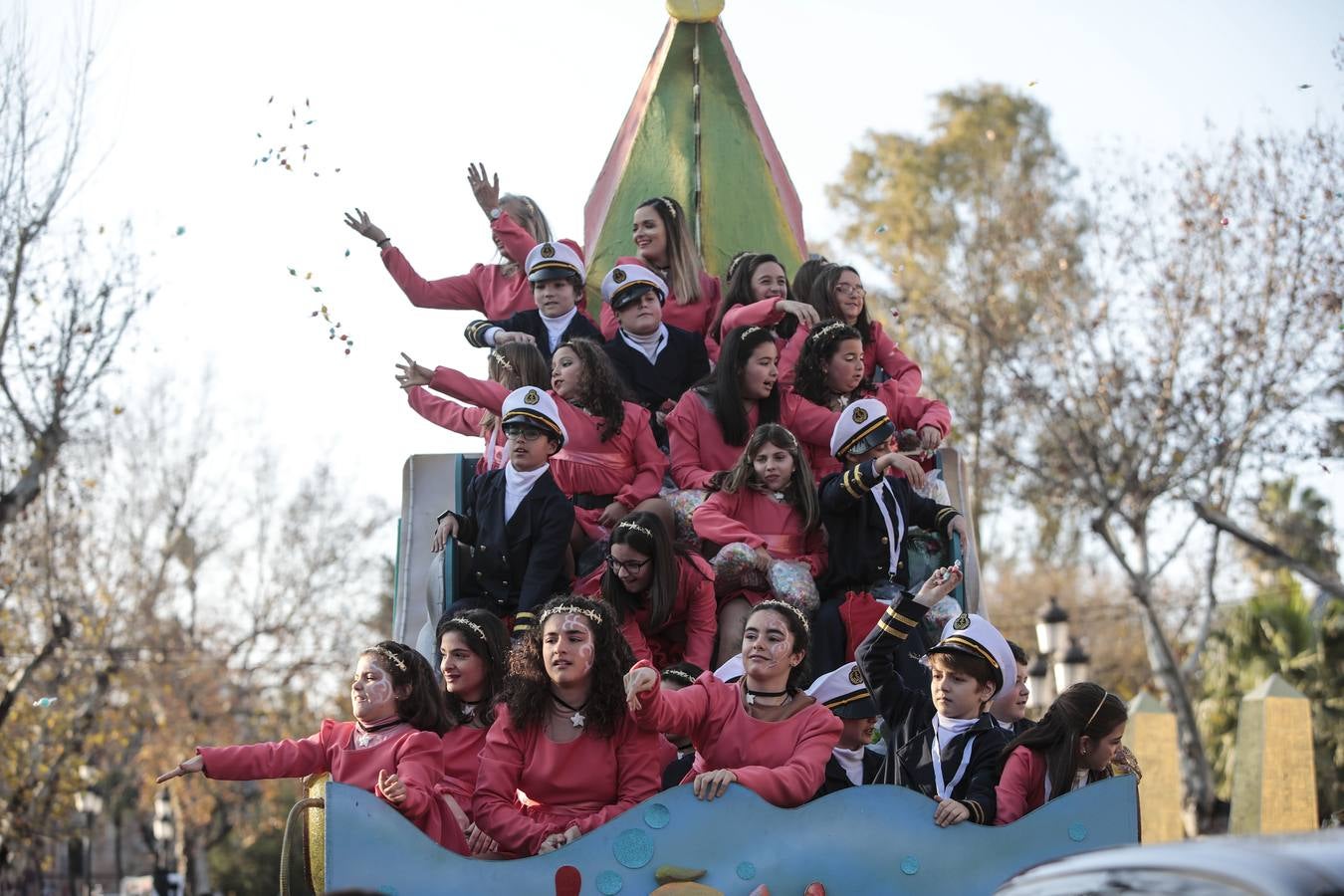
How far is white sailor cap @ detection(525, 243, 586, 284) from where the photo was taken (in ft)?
27.1

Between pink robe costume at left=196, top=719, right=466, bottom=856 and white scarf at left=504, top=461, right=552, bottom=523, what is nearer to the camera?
pink robe costume at left=196, top=719, right=466, bottom=856

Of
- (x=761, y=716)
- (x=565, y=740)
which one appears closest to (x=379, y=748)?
(x=565, y=740)

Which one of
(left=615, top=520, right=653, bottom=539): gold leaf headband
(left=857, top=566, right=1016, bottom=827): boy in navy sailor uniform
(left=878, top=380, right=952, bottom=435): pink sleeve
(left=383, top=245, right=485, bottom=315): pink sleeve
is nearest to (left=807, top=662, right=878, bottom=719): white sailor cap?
(left=857, top=566, right=1016, bottom=827): boy in navy sailor uniform

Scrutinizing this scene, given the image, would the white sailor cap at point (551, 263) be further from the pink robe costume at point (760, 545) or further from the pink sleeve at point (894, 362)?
the pink robe costume at point (760, 545)

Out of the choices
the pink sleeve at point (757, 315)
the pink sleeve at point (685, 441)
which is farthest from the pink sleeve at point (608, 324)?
the pink sleeve at point (685, 441)

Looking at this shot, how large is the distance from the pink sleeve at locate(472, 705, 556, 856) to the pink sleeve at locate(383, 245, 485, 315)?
4.47 metres

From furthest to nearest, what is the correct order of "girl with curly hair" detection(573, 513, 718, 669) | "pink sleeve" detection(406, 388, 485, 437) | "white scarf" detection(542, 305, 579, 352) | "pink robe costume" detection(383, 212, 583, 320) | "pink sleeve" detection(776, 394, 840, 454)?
"pink robe costume" detection(383, 212, 583, 320)
"pink sleeve" detection(406, 388, 485, 437)
"white scarf" detection(542, 305, 579, 352)
"pink sleeve" detection(776, 394, 840, 454)
"girl with curly hair" detection(573, 513, 718, 669)

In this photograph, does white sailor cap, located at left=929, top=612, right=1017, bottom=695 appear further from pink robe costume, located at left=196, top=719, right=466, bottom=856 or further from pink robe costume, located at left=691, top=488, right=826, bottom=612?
pink robe costume, located at left=196, top=719, right=466, bottom=856

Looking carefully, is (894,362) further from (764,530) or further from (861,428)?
(764,530)

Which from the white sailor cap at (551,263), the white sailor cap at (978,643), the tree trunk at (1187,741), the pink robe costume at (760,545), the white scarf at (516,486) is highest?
the white sailor cap at (551,263)

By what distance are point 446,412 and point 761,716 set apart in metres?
3.77

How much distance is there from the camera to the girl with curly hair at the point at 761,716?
4840 mm

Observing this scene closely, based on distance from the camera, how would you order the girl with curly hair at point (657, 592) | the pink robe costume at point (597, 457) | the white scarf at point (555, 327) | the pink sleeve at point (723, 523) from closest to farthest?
the girl with curly hair at point (657, 592) → the pink sleeve at point (723, 523) → the pink robe costume at point (597, 457) → the white scarf at point (555, 327)

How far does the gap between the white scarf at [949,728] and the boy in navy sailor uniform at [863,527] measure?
3.62ft
